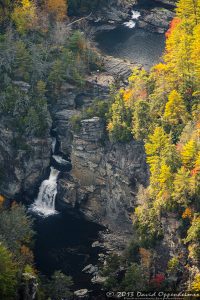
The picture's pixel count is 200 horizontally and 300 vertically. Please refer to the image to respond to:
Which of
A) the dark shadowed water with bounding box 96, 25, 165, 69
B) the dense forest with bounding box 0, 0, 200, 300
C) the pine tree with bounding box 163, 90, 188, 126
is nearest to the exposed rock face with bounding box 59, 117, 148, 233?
the dense forest with bounding box 0, 0, 200, 300

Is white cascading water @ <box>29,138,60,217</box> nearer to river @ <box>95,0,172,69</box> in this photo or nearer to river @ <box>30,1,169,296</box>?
river @ <box>30,1,169,296</box>

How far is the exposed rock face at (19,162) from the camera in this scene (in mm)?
110062

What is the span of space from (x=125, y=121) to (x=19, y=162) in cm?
1932

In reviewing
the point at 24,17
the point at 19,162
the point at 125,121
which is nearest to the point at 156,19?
the point at 24,17

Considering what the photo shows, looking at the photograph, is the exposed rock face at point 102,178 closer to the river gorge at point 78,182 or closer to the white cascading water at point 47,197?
the river gorge at point 78,182

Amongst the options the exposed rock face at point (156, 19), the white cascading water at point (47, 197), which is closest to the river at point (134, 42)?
the exposed rock face at point (156, 19)

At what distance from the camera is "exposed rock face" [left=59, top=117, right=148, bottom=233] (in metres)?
104

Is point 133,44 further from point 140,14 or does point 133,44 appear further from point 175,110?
point 175,110

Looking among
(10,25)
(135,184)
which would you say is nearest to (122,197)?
(135,184)

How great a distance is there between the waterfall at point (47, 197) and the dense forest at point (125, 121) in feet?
15.7

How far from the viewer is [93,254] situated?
99625mm

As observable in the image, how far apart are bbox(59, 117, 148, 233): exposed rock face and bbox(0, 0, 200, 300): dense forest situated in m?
2.14

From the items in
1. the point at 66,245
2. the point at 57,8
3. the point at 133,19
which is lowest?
the point at 66,245

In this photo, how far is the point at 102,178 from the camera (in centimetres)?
10819
